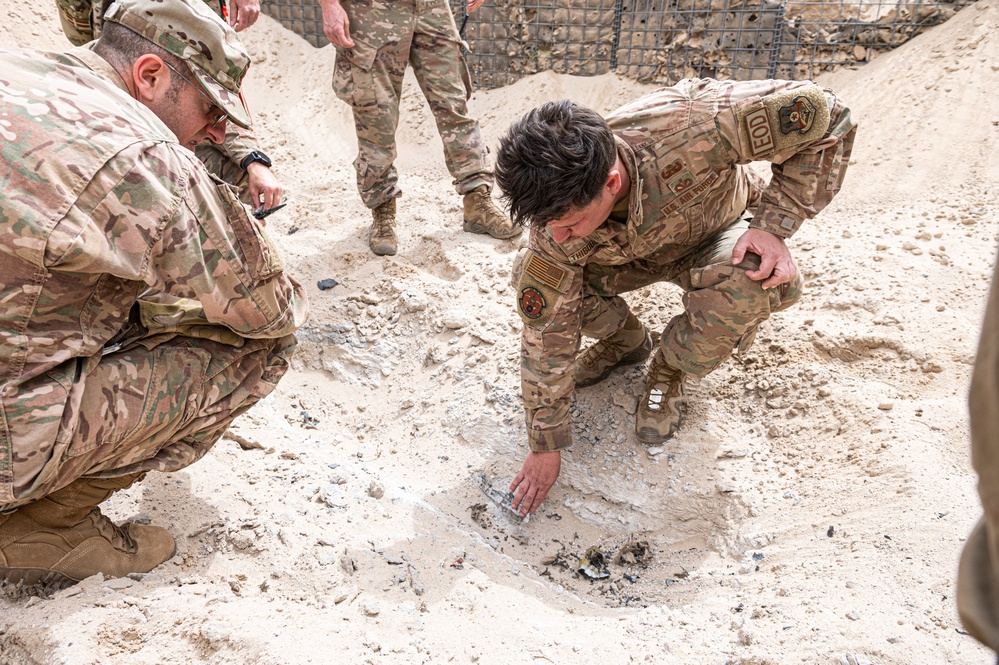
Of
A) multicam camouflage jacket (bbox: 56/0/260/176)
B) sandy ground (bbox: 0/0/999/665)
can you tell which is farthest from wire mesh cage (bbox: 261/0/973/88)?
multicam camouflage jacket (bbox: 56/0/260/176)

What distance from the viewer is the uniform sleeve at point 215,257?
1.63 m

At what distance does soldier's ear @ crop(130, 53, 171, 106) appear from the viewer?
5.82 ft

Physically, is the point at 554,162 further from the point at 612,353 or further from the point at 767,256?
the point at 612,353

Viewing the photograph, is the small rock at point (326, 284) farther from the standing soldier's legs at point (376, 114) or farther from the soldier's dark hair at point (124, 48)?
the soldier's dark hair at point (124, 48)

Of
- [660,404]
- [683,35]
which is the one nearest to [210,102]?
[660,404]

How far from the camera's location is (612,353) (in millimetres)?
2791

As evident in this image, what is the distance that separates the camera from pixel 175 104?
6.07 feet

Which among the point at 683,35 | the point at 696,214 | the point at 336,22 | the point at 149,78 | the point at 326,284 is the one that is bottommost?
the point at 326,284

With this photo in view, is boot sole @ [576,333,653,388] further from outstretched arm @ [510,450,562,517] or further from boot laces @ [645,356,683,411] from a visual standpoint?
outstretched arm @ [510,450,562,517]

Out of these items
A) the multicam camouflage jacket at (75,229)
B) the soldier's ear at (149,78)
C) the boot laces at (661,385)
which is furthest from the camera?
the boot laces at (661,385)

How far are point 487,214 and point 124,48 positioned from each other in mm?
2247

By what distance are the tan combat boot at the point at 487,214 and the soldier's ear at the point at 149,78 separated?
214 cm

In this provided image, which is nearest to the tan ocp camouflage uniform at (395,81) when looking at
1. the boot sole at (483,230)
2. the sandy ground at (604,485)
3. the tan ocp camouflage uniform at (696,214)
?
the boot sole at (483,230)

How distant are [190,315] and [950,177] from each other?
3.49m
